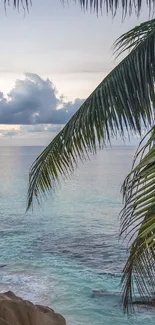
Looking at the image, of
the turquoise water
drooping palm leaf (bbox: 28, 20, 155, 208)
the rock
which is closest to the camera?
drooping palm leaf (bbox: 28, 20, 155, 208)

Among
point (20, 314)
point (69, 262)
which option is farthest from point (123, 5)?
point (69, 262)

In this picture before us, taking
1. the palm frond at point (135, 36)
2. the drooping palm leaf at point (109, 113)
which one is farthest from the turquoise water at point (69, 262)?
the palm frond at point (135, 36)

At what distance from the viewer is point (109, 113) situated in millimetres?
3969

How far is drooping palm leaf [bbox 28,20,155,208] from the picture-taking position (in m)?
3.83

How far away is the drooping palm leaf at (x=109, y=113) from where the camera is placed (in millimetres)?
3834

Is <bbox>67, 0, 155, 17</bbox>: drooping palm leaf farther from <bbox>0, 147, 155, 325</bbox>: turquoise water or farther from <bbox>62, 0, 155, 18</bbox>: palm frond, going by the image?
<bbox>0, 147, 155, 325</bbox>: turquoise water

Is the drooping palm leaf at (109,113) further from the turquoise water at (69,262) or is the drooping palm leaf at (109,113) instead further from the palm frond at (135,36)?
the turquoise water at (69,262)

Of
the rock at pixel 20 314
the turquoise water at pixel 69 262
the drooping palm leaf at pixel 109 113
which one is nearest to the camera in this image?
the drooping palm leaf at pixel 109 113

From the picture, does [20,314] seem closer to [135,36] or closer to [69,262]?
[135,36]

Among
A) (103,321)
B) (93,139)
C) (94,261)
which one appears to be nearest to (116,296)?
(103,321)

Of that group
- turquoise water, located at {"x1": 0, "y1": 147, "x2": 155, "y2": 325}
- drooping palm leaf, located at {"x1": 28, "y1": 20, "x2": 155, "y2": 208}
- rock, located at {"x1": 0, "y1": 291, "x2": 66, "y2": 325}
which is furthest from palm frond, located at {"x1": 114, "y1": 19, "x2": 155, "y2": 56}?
turquoise water, located at {"x1": 0, "y1": 147, "x2": 155, "y2": 325}

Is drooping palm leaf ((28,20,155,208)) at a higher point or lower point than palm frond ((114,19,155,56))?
lower

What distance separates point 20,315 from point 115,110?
3997 millimetres

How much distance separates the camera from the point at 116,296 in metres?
14.4
